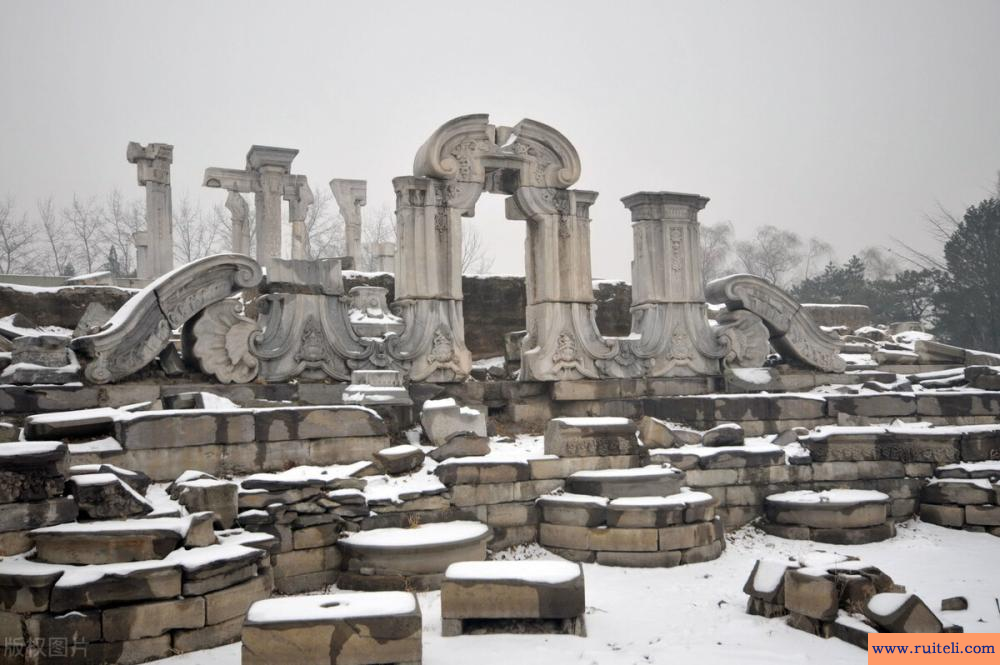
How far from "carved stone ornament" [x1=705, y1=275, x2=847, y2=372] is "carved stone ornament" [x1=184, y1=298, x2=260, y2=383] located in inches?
246

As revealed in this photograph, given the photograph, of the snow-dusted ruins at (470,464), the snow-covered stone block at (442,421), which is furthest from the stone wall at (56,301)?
the snow-covered stone block at (442,421)

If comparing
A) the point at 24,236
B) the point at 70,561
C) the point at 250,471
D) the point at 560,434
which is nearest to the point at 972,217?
the point at 560,434

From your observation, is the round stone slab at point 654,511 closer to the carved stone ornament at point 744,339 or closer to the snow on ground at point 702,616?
the snow on ground at point 702,616

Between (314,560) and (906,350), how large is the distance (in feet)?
43.7

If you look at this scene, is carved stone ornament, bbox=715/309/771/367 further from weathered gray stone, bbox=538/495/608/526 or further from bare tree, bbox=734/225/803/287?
bare tree, bbox=734/225/803/287

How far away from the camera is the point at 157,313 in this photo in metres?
8.65

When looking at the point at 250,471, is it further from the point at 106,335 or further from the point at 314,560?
the point at 106,335

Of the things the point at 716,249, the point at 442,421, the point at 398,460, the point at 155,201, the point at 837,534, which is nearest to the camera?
the point at 398,460

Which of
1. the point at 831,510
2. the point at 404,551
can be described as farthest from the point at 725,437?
the point at 404,551

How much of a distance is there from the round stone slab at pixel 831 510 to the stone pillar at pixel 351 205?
1918cm

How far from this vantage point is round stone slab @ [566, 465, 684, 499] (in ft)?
25.9

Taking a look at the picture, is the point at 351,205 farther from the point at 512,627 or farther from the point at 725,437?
the point at 512,627

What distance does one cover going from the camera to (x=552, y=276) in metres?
11.0

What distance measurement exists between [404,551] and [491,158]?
5733 millimetres
